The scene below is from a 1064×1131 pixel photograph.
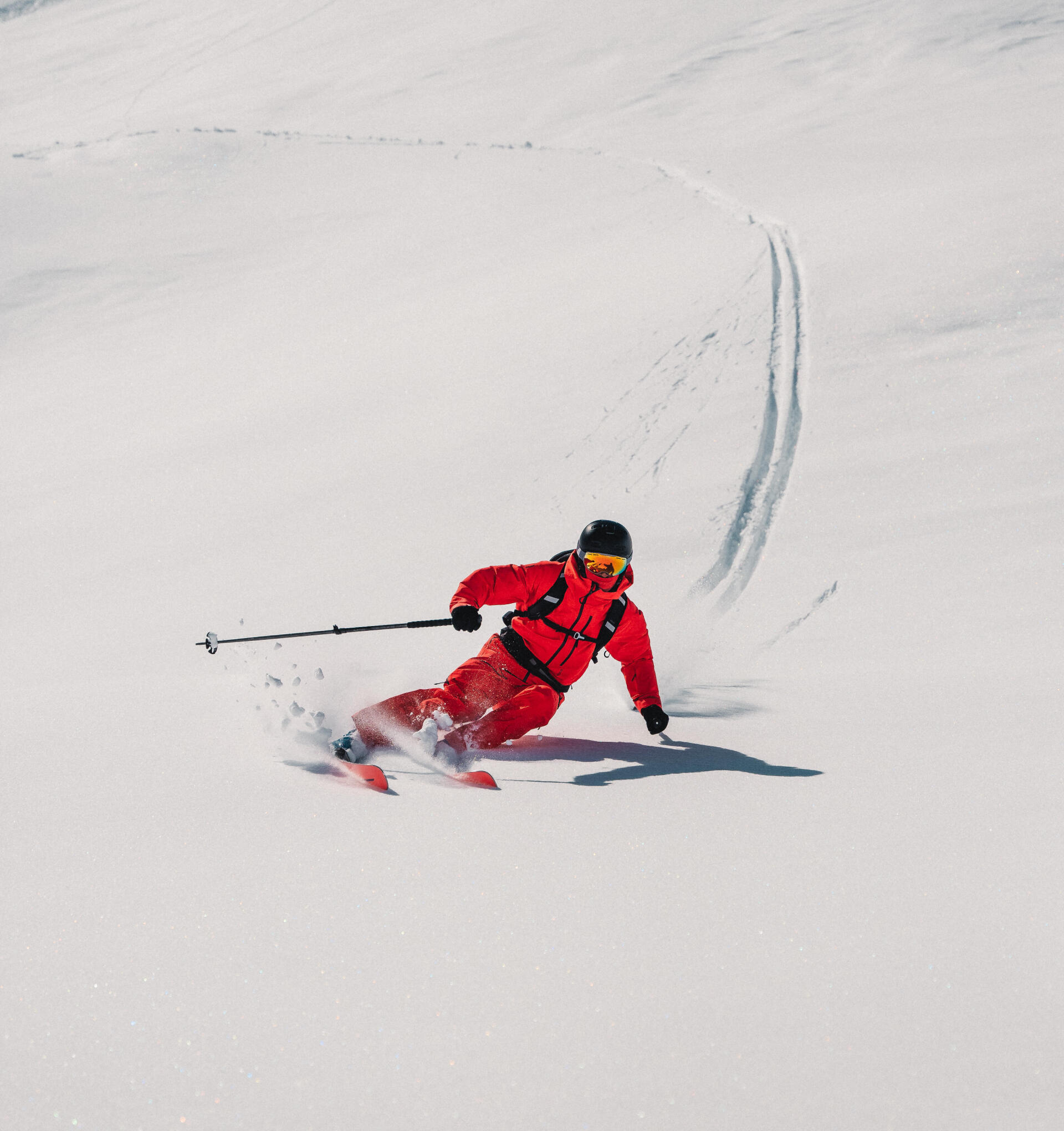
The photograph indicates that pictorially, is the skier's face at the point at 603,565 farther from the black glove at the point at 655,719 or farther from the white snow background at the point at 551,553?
the white snow background at the point at 551,553

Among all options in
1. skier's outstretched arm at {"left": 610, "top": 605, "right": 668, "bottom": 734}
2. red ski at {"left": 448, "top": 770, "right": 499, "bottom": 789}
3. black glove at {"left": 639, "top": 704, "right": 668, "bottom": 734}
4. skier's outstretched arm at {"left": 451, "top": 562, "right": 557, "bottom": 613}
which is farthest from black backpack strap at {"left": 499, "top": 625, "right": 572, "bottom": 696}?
red ski at {"left": 448, "top": 770, "right": 499, "bottom": 789}

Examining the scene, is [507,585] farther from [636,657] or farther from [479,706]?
[636,657]

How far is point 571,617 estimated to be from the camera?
405 cm

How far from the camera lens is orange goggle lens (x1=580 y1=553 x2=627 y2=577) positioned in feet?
12.7

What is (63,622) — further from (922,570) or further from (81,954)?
(922,570)

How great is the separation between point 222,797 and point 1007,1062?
203cm

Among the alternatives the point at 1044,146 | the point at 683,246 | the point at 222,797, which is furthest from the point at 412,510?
the point at 1044,146

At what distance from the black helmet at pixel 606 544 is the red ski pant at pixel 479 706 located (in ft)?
1.91

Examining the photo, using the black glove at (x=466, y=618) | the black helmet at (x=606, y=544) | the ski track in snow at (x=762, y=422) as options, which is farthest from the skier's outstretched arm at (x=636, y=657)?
the ski track in snow at (x=762, y=422)

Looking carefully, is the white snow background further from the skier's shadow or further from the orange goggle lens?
the orange goggle lens

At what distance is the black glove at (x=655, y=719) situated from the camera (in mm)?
3902

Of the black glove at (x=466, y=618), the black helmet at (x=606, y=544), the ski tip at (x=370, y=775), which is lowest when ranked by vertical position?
the ski tip at (x=370, y=775)

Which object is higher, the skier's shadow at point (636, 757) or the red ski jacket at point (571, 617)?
the red ski jacket at point (571, 617)

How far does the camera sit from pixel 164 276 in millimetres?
13086
